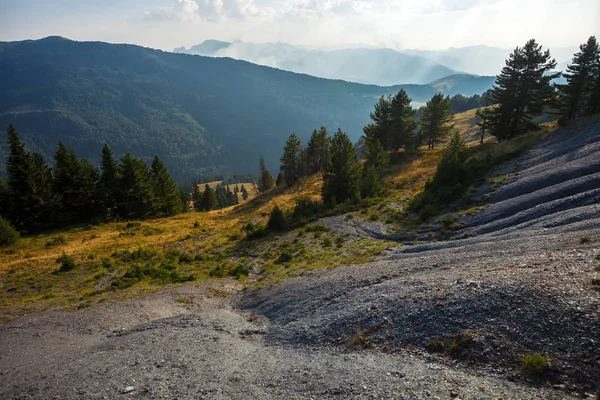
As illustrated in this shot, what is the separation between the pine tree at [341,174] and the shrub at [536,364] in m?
33.2

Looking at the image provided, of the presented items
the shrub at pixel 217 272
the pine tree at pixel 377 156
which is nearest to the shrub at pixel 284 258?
the shrub at pixel 217 272

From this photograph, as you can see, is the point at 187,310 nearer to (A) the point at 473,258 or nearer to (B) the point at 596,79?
(A) the point at 473,258

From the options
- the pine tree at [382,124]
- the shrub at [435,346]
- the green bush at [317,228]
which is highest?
the pine tree at [382,124]

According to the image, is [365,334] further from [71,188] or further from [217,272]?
[71,188]

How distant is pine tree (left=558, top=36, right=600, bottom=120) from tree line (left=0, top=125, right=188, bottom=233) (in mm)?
71405

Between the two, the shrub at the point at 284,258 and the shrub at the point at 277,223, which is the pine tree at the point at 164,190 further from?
the shrub at the point at 284,258

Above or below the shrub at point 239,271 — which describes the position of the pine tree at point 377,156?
above

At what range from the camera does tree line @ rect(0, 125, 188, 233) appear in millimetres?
42750

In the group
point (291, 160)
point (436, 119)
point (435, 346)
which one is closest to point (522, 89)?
point (436, 119)

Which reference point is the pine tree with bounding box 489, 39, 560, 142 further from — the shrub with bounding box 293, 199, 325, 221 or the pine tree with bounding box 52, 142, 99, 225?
the pine tree with bounding box 52, 142, 99, 225

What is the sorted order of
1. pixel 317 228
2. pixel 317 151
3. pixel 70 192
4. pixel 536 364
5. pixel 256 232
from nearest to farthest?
pixel 536 364
pixel 317 228
pixel 256 232
pixel 70 192
pixel 317 151

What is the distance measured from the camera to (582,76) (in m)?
44.6

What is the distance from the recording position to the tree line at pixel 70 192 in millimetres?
42750

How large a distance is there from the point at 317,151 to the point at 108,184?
162 ft
